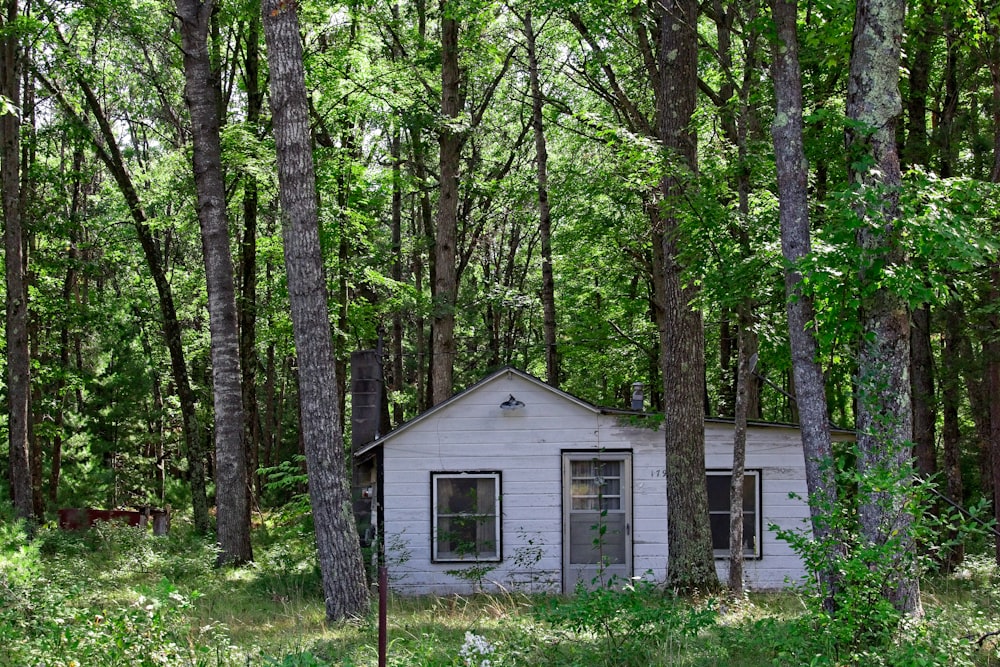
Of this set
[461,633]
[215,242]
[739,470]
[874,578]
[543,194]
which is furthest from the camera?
[543,194]

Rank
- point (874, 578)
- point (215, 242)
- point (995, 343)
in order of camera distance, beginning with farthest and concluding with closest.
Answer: point (215, 242)
point (995, 343)
point (874, 578)

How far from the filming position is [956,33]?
41.3 feet

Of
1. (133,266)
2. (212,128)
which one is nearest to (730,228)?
(212,128)

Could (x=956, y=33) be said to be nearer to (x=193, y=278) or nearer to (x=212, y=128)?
(x=212, y=128)

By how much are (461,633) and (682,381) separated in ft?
14.1

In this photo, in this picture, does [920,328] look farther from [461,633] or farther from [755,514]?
[461,633]

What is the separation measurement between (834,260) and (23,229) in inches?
621

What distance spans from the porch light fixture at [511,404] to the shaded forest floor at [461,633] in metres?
3.76

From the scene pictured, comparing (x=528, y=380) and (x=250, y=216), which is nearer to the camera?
(x=528, y=380)

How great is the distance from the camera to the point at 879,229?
7.29m

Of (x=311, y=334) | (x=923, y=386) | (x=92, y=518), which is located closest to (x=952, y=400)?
(x=923, y=386)

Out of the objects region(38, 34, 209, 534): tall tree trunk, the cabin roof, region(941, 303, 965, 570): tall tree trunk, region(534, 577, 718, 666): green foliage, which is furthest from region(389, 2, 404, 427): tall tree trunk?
region(534, 577, 718, 666): green foliage

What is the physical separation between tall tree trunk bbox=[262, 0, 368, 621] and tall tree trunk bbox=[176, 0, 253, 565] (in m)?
4.91

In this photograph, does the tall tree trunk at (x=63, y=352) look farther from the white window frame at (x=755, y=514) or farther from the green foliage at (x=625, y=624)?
the green foliage at (x=625, y=624)
